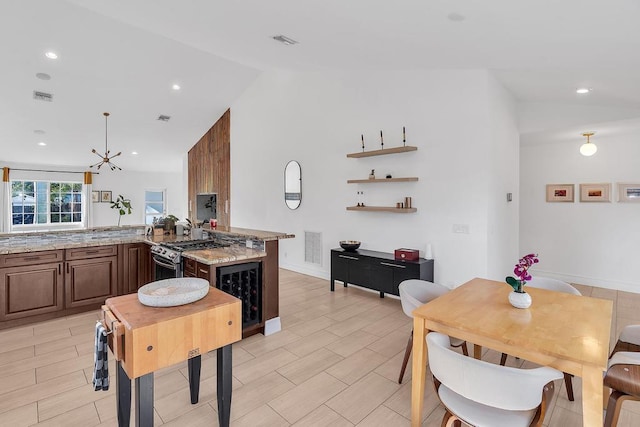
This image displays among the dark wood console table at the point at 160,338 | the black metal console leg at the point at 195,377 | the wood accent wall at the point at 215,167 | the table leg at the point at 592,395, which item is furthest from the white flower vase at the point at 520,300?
the wood accent wall at the point at 215,167

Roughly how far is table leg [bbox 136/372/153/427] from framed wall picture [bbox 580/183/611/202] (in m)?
6.18

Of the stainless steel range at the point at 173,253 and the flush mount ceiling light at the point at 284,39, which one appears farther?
the flush mount ceiling light at the point at 284,39

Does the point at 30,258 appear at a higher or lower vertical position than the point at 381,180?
lower

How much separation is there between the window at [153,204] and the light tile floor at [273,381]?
8.09 meters

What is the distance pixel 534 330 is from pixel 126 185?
38.4ft

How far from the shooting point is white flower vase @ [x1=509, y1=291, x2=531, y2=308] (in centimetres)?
201

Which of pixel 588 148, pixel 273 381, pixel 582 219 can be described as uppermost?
pixel 588 148

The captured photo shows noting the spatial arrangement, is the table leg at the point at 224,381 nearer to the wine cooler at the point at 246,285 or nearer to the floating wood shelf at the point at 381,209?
Result: the wine cooler at the point at 246,285

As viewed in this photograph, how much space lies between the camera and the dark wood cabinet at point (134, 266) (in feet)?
13.8

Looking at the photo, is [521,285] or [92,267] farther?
[92,267]

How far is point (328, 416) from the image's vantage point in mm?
2111

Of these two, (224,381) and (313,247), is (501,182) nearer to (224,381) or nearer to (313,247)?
(313,247)

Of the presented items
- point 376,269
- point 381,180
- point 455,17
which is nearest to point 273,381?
point 376,269

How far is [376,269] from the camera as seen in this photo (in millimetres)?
4445
